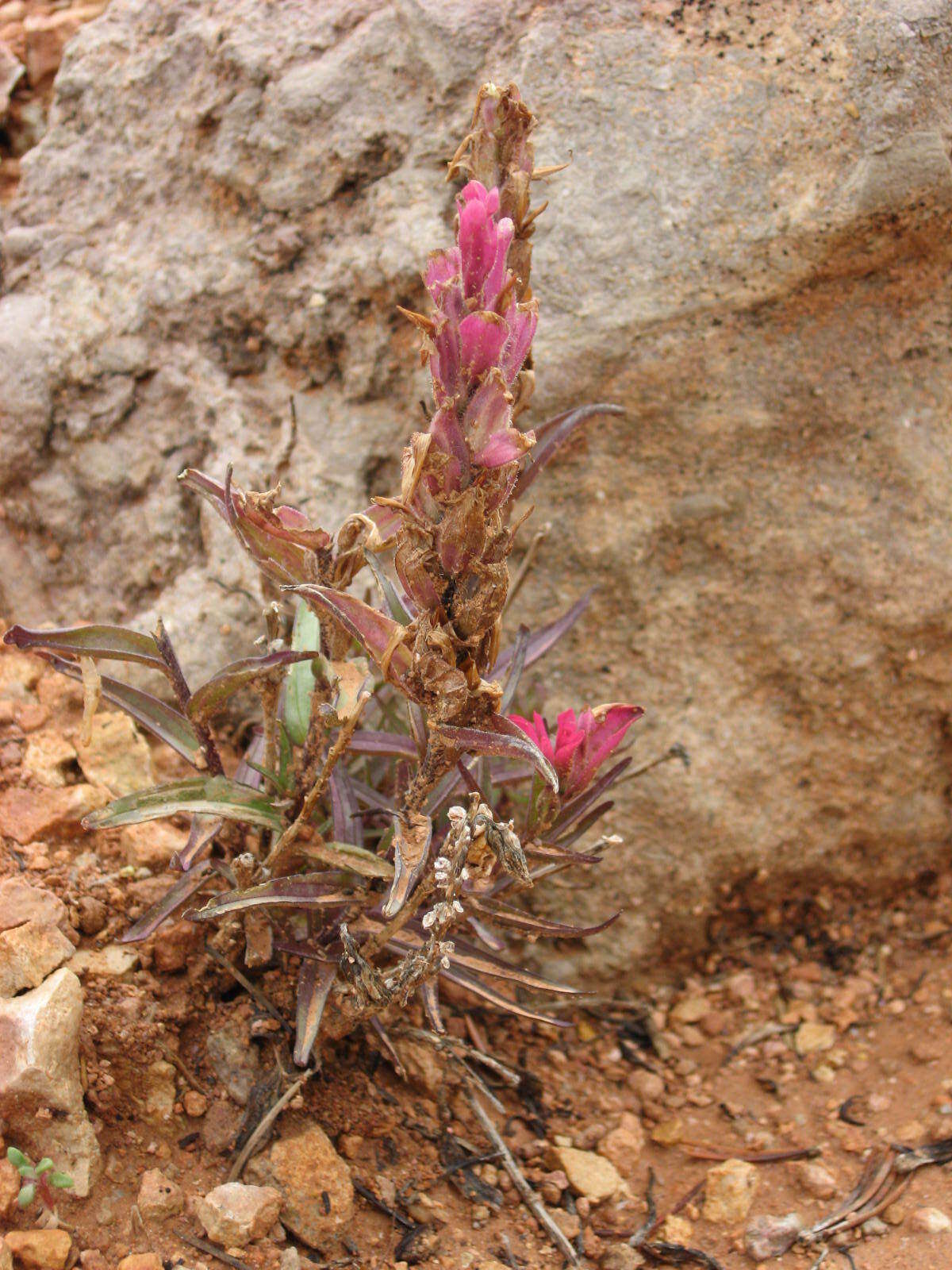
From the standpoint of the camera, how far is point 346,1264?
173cm

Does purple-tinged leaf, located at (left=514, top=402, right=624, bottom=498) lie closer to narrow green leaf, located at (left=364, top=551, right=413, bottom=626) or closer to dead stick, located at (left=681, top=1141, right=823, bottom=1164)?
narrow green leaf, located at (left=364, top=551, right=413, bottom=626)

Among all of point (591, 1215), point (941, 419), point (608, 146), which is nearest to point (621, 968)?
point (591, 1215)

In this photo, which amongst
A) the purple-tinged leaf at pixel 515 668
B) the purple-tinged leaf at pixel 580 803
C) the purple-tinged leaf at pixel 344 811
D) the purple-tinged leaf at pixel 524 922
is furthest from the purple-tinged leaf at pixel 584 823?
the purple-tinged leaf at pixel 344 811

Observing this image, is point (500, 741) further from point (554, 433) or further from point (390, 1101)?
point (390, 1101)

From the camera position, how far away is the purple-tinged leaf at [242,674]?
68.8 inches

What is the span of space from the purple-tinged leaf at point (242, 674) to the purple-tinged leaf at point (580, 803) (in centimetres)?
50

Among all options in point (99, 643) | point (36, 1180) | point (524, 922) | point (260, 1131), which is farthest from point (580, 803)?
point (36, 1180)

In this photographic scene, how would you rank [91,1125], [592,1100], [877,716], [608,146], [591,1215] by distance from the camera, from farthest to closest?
[877,716]
[608,146]
[592,1100]
[591,1215]
[91,1125]

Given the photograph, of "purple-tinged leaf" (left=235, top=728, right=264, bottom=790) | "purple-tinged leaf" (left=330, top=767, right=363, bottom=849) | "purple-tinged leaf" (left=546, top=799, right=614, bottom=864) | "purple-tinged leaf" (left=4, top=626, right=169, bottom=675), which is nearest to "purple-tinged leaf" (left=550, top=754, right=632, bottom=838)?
"purple-tinged leaf" (left=546, top=799, right=614, bottom=864)

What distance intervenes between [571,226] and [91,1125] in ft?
6.57

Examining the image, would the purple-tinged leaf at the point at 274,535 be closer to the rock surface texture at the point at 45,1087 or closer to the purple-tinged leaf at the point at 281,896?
the purple-tinged leaf at the point at 281,896

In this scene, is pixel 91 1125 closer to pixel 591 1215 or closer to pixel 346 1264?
pixel 346 1264

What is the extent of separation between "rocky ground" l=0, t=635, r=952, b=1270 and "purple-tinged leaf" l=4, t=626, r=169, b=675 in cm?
42

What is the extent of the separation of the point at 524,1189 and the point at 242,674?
1051mm
